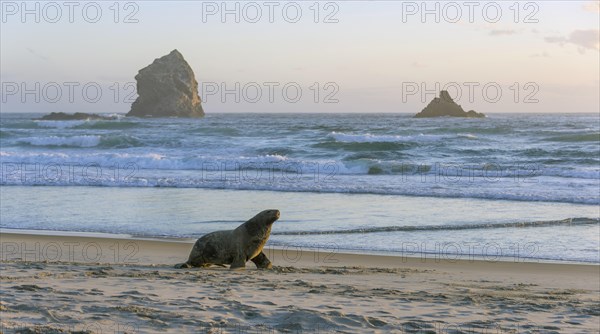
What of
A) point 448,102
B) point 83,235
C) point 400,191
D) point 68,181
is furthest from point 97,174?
point 448,102

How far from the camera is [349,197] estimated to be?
17391mm

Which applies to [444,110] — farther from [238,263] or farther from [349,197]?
[238,263]

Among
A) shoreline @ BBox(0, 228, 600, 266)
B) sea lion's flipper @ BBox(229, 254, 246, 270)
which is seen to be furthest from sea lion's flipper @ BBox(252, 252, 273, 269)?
shoreline @ BBox(0, 228, 600, 266)

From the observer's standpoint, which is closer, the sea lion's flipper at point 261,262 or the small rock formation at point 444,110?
the sea lion's flipper at point 261,262

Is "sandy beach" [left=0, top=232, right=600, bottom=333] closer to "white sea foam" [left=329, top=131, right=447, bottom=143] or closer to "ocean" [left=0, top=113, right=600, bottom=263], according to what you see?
"ocean" [left=0, top=113, right=600, bottom=263]

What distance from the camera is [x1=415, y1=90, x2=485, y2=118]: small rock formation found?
8688 centimetres

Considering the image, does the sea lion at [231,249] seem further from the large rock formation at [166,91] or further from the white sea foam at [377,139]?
the large rock formation at [166,91]

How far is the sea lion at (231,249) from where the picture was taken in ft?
29.3

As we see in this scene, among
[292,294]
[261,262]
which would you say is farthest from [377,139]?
[292,294]

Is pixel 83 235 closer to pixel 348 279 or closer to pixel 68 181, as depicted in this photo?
pixel 348 279

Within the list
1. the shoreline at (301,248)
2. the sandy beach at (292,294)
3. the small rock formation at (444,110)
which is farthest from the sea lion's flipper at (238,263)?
the small rock formation at (444,110)

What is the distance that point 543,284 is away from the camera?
338 inches

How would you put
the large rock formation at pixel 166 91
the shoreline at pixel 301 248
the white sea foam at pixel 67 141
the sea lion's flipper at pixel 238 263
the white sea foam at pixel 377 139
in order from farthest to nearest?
the large rock formation at pixel 166 91
the white sea foam at pixel 67 141
the white sea foam at pixel 377 139
the shoreline at pixel 301 248
the sea lion's flipper at pixel 238 263

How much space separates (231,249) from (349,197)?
8.63 meters
